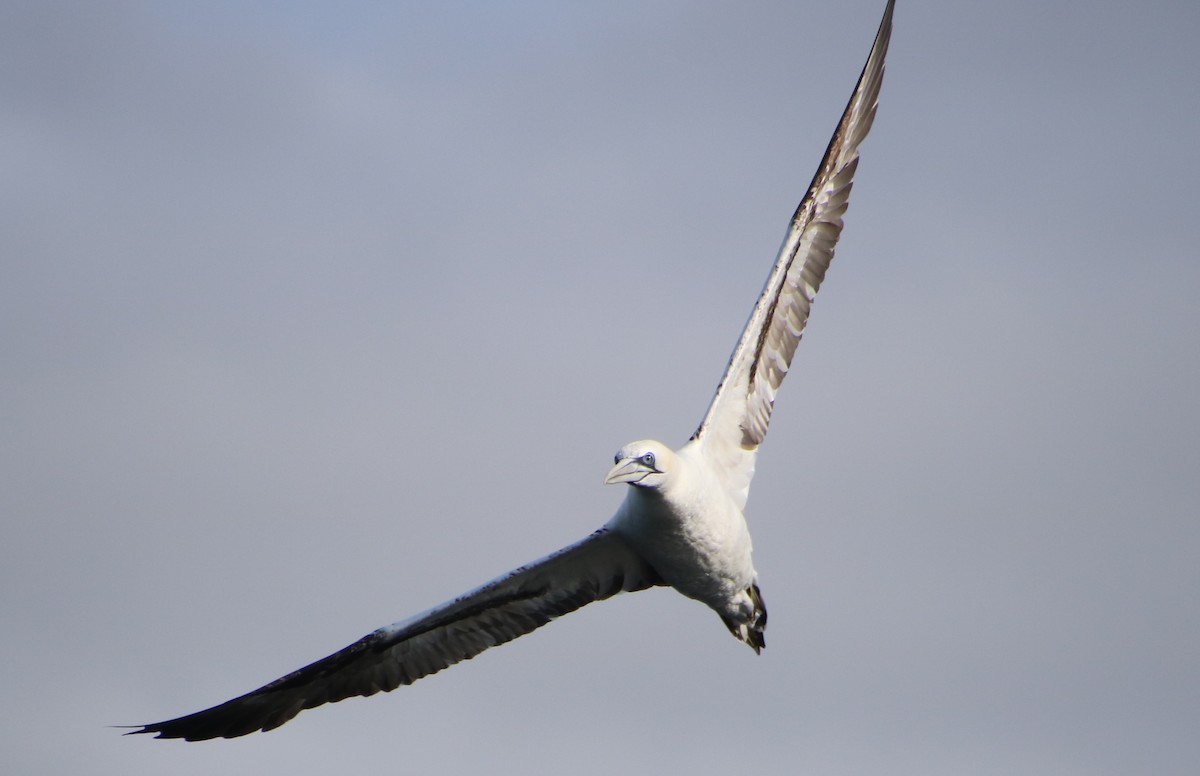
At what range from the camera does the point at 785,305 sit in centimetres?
2055

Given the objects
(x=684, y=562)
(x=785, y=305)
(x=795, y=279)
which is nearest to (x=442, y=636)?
(x=684, y=562)

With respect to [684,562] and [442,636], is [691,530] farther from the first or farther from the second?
[442,636]

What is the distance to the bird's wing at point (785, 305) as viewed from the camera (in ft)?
65.1

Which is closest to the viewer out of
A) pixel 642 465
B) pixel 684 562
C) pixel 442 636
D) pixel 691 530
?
pixel 642 465

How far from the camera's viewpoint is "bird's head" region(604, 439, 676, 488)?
1725 cm

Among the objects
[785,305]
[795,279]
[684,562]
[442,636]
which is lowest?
[684,562]

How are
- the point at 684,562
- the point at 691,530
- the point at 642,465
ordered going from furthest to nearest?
1. the point at 684,562
2. the point at 691,530
3. the point at 642,465

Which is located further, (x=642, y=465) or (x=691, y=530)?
(x=691, y=530)

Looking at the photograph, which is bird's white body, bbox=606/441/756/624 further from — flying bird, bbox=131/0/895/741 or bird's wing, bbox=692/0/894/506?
bird's wing, bbox=692/0/894/506

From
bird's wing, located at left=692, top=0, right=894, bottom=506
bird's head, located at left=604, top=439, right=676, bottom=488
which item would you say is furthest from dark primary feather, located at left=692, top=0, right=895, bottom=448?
bird's head, located at left=604, top=439, right=676, bottom=488

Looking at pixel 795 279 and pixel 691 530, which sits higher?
pixel 795 279

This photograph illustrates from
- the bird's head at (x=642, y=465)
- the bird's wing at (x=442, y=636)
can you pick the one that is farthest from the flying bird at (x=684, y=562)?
the bird's head at (x=642, y=465)

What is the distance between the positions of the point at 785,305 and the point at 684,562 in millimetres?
3836

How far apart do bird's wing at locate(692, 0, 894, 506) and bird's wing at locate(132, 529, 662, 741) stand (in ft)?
6.01
